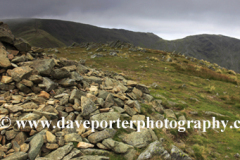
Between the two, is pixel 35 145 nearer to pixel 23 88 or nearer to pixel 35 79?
pixel 23 88

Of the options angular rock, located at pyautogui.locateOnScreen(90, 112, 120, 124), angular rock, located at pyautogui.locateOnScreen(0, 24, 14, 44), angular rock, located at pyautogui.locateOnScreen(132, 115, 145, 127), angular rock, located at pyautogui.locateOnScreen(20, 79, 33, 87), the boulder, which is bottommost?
angular rock, located at pyautogui.locateOnScreen(132, 115, 145, 127)

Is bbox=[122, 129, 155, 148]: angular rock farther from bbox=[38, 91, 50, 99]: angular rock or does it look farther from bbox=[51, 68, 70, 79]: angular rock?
bbox=[51, 68, 70, 79]: angular rock

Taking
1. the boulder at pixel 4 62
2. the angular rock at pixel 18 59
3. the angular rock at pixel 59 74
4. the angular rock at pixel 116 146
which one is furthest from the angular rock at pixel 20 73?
the angular rock at pixel 116 146

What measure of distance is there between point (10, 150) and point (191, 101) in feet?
46.4

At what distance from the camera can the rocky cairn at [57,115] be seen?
457 cm

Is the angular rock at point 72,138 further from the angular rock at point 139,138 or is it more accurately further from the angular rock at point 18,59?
the angular rock at point 18,59

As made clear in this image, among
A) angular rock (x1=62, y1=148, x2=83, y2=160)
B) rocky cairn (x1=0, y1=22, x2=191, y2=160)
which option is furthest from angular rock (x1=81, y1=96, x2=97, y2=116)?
angular rock (x1=62, y1=148, x2=83, y2=160)

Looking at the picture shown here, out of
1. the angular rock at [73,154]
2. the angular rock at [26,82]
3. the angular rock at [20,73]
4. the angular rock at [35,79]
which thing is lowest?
the angular rock at [73,154]

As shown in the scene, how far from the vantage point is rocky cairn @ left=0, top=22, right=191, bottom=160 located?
180 inches

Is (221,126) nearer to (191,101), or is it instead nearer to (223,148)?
(223,148)

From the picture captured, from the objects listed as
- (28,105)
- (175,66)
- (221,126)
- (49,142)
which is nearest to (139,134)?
(49,142)

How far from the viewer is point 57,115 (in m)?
5.86

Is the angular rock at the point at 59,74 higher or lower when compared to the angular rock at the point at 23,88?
higher

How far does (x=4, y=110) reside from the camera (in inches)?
206
